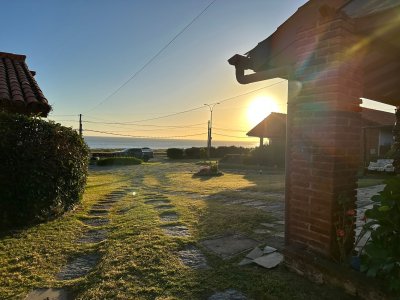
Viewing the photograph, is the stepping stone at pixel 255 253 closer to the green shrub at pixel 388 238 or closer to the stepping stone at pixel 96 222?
the green shrub at pixel 388 238

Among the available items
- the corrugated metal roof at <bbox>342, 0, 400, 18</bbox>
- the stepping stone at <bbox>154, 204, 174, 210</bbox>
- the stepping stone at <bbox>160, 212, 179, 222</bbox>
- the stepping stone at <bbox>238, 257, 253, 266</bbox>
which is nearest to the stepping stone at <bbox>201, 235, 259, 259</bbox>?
the stepping stone at <bbox>238, 257, 253, 266</bbox>

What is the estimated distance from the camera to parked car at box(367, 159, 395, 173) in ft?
57.3

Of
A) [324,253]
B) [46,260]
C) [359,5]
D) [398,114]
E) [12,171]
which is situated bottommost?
[46,260]

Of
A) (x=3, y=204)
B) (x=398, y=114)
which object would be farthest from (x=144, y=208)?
(x=398, y=114)

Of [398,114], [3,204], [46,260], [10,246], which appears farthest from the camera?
[398,114]

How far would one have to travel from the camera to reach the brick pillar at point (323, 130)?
3379mm

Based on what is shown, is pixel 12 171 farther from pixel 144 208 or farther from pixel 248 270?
pixel 248 270

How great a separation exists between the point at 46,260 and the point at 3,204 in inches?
93.6

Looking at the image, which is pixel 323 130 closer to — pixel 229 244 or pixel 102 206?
pixel 229 244

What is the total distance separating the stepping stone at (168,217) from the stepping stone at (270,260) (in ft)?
9.50

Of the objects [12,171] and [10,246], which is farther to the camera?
[12,171]

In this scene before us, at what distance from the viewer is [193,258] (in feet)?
14.5

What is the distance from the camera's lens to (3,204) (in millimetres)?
6051

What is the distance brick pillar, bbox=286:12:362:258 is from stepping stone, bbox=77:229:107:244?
3587mm
